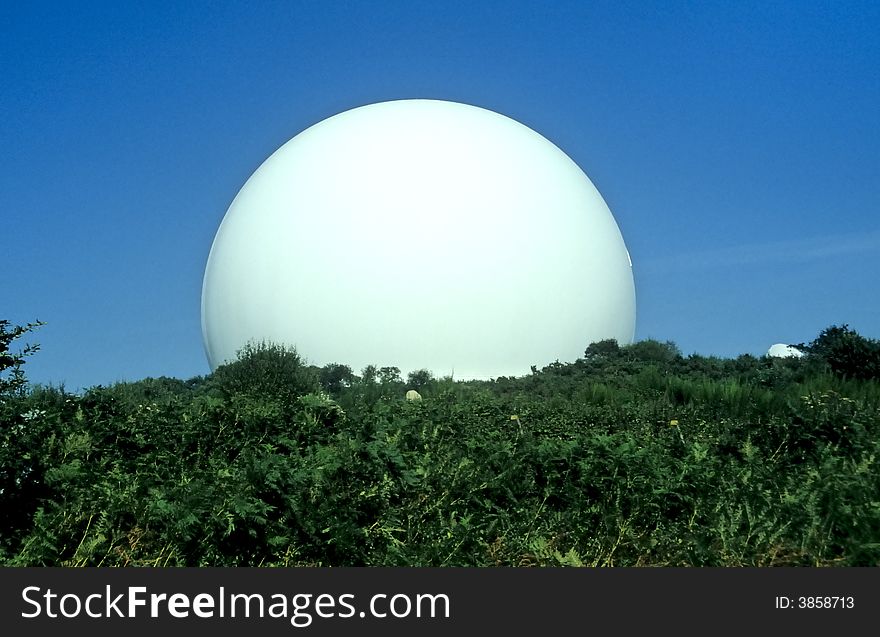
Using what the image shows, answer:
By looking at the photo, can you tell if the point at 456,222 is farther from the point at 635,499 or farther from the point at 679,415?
the point at 635,499

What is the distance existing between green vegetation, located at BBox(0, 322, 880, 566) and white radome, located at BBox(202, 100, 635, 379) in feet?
52.4

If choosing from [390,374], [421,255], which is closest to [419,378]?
[390,374]

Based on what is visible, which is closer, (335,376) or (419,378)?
(419,378)

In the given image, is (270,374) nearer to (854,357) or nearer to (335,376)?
(335,376)

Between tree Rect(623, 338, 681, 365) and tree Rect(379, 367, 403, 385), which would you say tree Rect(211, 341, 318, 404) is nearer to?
tree Rect(379, 367, 403, 385)

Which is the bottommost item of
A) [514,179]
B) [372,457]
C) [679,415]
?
[372,457]

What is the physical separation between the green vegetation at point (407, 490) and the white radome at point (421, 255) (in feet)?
52.4

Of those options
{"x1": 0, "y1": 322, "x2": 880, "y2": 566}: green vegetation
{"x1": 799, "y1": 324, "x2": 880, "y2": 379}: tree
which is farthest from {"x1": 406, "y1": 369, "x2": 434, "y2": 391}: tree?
{"x1": 0, "y1": 322, "x2": 880, "y2": 566}: green vegetation

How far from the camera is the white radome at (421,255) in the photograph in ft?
84.8

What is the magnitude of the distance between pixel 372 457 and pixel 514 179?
72.4 ft

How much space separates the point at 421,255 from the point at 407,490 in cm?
1944

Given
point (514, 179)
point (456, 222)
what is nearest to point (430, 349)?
point (456, 222)

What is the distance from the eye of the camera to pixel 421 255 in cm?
2598

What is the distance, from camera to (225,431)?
9242 millimetres
